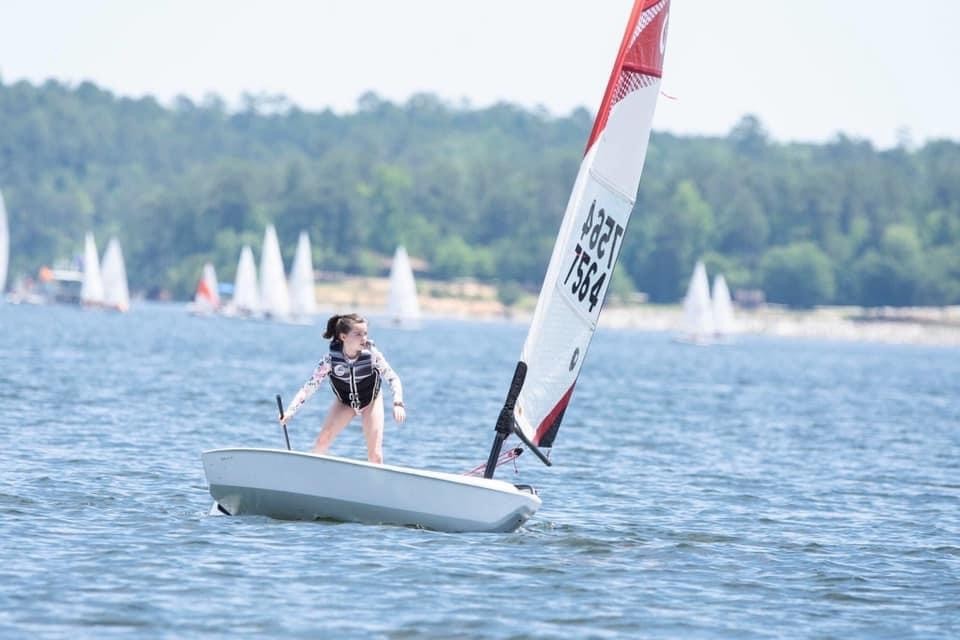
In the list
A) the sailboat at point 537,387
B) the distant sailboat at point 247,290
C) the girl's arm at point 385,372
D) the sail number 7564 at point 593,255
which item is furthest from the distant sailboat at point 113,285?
the sail number 7564 at point 593,255

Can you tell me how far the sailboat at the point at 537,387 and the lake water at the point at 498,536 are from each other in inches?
13.9

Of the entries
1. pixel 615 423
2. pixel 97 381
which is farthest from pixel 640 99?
pixel 97 381

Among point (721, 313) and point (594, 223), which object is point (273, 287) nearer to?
point (721, 313)

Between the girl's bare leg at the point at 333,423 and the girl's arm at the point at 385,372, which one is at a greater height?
the girl's arm at the point at 385,372

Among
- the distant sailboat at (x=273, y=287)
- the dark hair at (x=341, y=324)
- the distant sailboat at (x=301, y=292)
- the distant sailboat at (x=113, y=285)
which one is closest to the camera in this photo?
the dark hair at (x=341, y=324)

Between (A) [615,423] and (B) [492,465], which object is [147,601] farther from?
(A) [615,423]

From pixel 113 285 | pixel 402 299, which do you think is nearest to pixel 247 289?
pixel 402 299

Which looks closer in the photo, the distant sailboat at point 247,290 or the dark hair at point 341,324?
the dark hair at point 341,324

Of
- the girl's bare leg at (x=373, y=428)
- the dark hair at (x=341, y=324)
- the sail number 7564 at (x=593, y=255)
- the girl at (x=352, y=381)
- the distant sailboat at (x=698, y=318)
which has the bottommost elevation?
the distant sailboat at (x=698, y=318)

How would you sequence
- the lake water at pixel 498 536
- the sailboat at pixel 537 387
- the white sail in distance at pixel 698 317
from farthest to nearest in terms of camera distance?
the white sail in distance at pixel 698 317, the sailboat at pixel 537 387, the lake water at pixel 498 536

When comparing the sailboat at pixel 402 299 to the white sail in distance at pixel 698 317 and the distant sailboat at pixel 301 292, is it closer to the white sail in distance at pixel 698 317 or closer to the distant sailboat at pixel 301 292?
the distant sailboat at pixel 301 292

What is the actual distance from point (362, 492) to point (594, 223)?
3.80 meters

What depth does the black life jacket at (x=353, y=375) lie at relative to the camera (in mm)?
20250

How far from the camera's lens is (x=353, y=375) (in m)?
20.3
